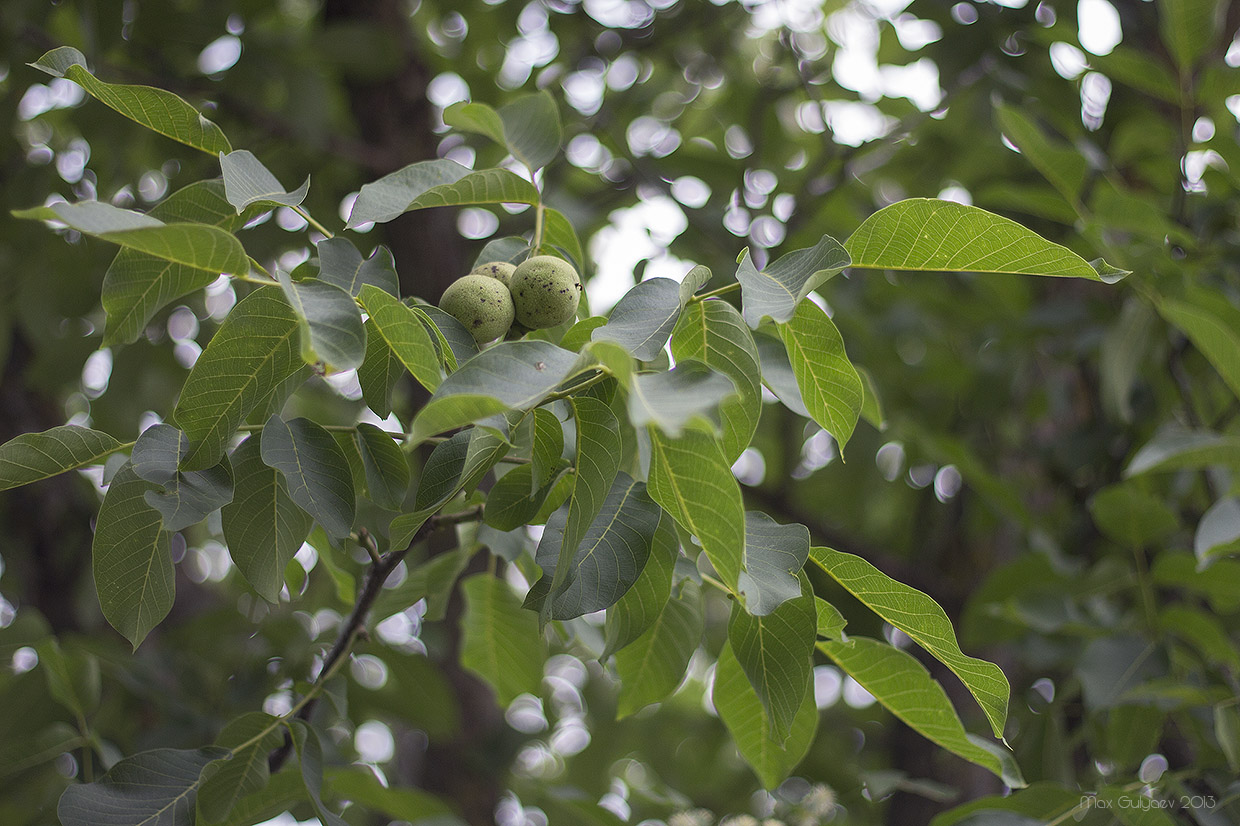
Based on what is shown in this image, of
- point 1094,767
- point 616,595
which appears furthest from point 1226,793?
point 616,595

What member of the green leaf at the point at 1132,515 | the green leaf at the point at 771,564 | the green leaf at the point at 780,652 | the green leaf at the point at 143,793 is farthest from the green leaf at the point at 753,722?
the green leaf at the point at 1132,515

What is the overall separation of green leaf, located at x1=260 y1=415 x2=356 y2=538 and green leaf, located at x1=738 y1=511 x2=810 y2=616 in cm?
38

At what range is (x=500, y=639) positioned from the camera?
1439mm

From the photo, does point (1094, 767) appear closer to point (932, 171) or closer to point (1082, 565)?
point (1082, 565)

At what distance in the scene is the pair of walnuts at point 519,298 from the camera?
961 mm

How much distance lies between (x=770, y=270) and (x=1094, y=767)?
1546mm

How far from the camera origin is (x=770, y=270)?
0.89 metres

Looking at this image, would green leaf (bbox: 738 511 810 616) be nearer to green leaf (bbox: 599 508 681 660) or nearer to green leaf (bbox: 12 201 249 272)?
green leaf (bbox: 599 508 681 660)

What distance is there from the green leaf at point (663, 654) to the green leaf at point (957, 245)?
18.4 inches

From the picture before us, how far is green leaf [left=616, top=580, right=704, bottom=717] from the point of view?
1091 mm

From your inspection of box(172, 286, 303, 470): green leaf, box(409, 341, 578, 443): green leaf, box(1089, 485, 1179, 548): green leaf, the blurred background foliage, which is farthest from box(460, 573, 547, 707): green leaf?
box(1089, 485, 1179, 548): green leaf

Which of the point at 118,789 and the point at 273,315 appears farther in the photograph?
the point at 118,789

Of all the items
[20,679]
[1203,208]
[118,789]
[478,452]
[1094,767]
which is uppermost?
[478,452]

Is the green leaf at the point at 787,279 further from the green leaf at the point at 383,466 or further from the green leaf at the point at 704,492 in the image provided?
the green leaf at the point at 383,466
